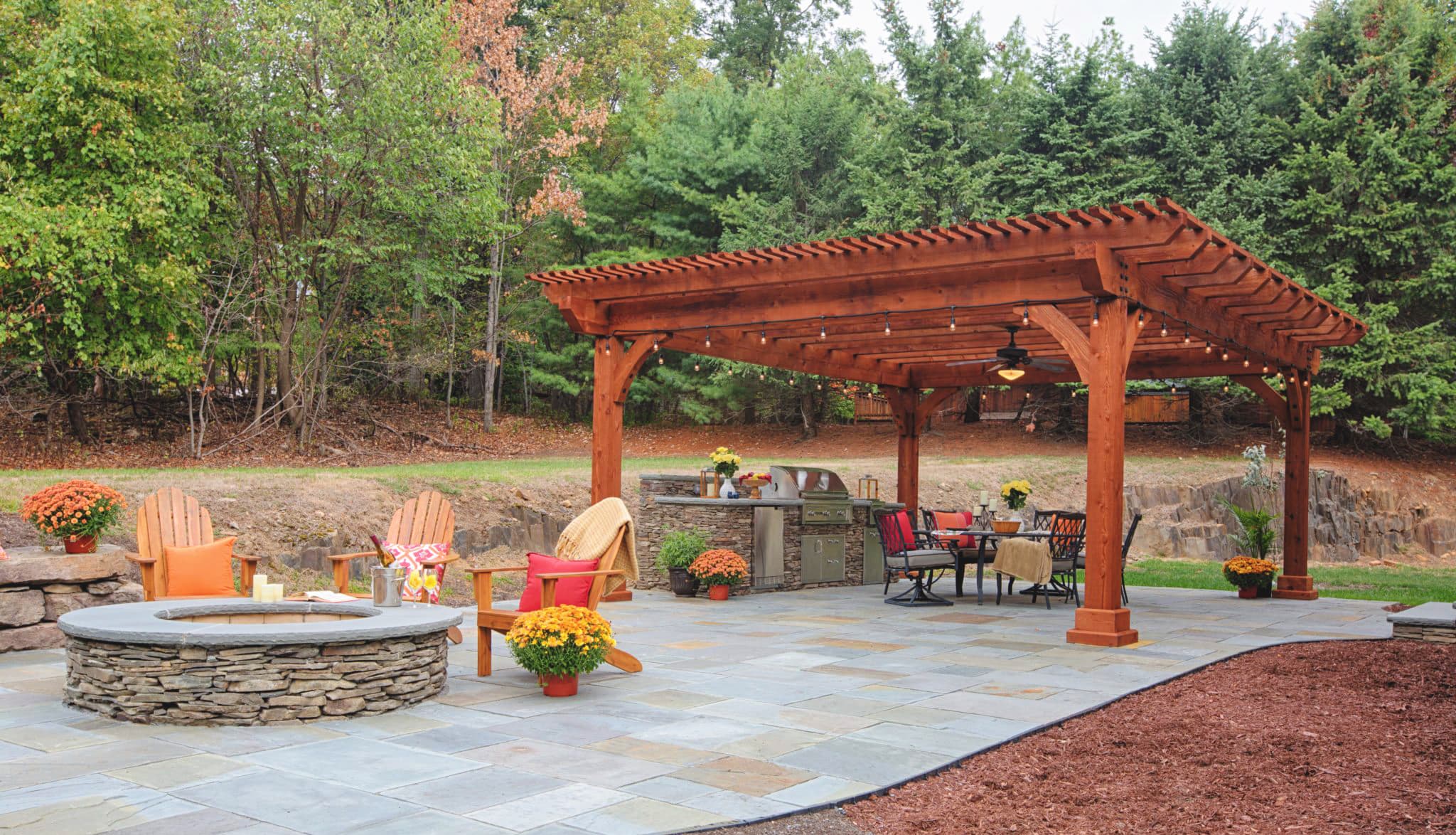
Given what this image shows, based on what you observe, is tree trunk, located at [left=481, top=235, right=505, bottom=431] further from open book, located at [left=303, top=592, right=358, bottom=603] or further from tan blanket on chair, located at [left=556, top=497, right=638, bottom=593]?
open book, located at [left=303, top=592, right=358, bottom=603]

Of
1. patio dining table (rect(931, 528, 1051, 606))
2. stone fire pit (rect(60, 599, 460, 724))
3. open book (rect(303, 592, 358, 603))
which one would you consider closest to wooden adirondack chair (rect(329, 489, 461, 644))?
open book (rect(303, 592, 358, 603))

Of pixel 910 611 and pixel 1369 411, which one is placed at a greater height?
pixel 1369 411

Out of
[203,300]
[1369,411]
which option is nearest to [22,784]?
[203,300]

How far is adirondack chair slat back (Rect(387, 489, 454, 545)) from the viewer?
7.10 metres

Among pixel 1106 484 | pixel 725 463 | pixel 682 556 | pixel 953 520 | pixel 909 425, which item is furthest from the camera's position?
pixel 909 425

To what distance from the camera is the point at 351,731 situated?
442cm

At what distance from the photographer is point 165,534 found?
638 centimetres

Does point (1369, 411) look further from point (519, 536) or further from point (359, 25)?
point (359, 25)

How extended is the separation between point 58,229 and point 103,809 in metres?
10.5

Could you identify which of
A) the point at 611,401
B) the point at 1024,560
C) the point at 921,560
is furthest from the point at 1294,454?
the point at 611,401

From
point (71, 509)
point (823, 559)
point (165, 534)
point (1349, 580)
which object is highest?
point (71, 509)

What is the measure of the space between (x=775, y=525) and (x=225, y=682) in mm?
6265

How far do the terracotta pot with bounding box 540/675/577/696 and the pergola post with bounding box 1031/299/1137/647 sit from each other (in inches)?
141

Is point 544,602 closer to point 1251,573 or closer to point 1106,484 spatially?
point 1106,484
